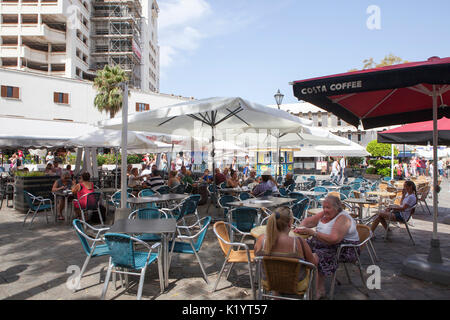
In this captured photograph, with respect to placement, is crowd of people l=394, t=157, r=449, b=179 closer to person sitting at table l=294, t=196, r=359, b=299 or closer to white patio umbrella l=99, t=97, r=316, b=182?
white patio umbrella l=99, t=97, r=316, b=182

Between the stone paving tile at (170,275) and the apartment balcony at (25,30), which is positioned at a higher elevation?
the apartment balcony at (25,30)

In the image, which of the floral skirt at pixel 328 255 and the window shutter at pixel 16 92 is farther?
the window shutter at pixel 16 92

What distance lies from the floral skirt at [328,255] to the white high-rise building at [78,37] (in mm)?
35124

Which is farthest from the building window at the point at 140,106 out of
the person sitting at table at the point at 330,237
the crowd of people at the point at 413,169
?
the person sitting at table at the point at 330,237

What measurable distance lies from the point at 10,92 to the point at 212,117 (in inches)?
1181

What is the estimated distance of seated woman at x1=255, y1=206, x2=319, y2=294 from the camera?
2928 millimetres

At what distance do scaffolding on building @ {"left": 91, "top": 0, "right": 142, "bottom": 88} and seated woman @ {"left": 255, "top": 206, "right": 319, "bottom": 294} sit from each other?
51.1 metres

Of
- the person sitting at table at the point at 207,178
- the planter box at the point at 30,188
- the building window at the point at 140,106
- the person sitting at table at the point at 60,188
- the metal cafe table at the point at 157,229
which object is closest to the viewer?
the metal cafe table at the point at 157,229

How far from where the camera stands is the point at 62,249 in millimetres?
5617

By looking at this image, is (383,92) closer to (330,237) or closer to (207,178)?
(330,237)

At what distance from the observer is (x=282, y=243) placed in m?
2.96

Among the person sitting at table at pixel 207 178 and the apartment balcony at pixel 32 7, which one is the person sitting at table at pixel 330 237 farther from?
the apartment balcony at pixel 32 7

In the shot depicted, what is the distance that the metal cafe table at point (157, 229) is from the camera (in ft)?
12.2

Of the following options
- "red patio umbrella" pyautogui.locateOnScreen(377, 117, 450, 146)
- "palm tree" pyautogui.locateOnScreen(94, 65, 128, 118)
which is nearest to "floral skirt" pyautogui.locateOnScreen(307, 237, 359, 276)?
"red patio umbrella" pyautogui.locateOnScreen(377, 117, 450, 146)
